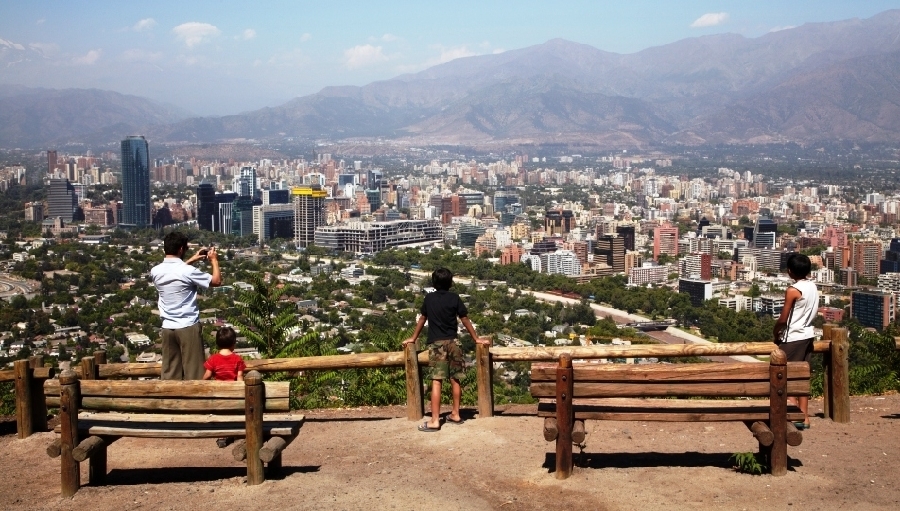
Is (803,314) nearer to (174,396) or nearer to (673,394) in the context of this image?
(673,394)

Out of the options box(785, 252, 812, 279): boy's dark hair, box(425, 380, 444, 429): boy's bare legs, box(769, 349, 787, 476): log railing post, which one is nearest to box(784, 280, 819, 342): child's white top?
box(785, 252, 812, 279): boy's dark hair

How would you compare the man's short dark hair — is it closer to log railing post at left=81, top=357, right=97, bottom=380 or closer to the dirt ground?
log railing post at left=81, top=357, right=97, bottom=380

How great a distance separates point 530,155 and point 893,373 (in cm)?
12801

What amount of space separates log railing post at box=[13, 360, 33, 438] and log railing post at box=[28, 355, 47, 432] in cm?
1

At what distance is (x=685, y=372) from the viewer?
3721 millimetres

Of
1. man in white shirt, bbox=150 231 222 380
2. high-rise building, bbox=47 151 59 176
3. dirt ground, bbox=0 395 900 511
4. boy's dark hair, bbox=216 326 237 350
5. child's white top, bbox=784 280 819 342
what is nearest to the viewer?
dirt ground, bbox=0 395 900 511

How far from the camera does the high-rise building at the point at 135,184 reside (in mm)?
48088

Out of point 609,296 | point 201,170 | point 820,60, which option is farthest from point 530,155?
point 609,296

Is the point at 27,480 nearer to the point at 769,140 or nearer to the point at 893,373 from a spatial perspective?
the point at 893,373

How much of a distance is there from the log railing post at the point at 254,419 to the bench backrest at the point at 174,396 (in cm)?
4

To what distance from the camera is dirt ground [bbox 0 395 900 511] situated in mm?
3643

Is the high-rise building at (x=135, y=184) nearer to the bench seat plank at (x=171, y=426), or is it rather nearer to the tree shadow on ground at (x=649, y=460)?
the bench seat plank at (x=171, y=426)

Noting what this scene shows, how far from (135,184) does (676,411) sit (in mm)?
51049

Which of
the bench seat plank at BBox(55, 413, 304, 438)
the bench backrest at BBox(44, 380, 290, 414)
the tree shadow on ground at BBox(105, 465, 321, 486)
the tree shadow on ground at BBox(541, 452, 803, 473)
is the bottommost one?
the tree shadow on ground at BBox(105, 465, 321, 486)
